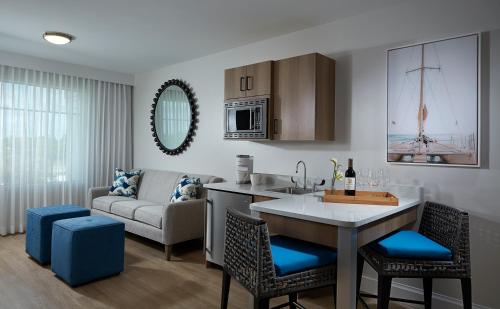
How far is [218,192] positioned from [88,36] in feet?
7.50

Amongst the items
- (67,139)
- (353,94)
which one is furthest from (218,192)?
(67,139)

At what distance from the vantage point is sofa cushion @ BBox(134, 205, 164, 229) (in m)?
3.69

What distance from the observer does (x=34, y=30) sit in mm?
3555

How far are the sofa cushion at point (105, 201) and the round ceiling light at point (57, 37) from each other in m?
2.00

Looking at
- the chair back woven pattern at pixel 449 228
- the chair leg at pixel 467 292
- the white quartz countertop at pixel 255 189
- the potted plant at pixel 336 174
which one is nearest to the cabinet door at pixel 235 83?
the white quartz countertop at pixel 255 189

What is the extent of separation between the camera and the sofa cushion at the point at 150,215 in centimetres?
369

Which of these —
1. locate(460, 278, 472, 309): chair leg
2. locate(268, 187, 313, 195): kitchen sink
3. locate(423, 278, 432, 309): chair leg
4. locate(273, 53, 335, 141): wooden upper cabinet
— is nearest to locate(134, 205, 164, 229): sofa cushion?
locate(268, 187, 313, 195): kitchen sink

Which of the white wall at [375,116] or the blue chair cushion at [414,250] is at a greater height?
the white wall at [375,116]

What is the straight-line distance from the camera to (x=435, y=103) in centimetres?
256

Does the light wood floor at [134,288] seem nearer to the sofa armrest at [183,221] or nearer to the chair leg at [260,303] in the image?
the sofa armrest at [183,221]

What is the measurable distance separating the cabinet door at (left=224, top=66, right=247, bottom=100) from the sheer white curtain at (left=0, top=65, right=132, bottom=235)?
2.65 meters

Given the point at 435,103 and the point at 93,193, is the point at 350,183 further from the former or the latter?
the point at 93,193

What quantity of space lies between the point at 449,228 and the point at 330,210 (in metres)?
0.80

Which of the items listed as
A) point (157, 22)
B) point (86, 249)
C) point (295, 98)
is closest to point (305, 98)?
point (295, 98)
